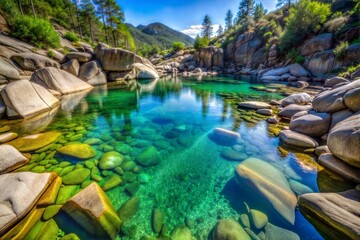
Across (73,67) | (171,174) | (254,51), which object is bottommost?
(171,174)

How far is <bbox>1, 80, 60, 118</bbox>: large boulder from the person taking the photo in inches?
257

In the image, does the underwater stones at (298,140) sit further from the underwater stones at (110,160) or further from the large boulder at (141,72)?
the large boulder at (141,72)

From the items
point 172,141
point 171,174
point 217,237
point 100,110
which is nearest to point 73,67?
point 100,110

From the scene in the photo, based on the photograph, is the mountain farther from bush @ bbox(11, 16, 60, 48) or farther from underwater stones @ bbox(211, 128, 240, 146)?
underwater stones @ bbox(211, 128, 240, 146)

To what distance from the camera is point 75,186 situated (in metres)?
3.20

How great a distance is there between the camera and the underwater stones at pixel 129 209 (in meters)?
2.63

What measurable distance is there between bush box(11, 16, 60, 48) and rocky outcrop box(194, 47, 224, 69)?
1193 inches

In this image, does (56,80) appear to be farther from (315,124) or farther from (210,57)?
(210,57)

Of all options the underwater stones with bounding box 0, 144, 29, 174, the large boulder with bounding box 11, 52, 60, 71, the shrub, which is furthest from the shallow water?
the shrub

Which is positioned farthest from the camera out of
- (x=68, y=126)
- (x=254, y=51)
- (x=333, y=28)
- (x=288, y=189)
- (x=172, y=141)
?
(x=254, y=51)

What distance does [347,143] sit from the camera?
3.04m

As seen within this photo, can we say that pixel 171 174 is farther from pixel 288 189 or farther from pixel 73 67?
pixel 73 67

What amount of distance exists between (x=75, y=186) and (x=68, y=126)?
4.21m

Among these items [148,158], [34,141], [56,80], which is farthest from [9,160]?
[56,80]
